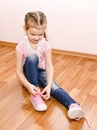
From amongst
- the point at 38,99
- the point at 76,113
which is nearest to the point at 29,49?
the point at 38,99

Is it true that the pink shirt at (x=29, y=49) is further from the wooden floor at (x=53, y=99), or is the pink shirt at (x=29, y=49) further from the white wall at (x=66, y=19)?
the white wall at (x=66, y=19)

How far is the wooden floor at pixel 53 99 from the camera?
1.31 m

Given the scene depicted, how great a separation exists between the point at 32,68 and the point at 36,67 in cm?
4

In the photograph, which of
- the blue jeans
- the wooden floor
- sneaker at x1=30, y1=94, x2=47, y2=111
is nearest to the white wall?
the wooden floor

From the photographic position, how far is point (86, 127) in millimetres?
1282

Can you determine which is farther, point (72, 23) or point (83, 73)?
point (72, 23)

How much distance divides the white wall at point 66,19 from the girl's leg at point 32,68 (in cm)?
94

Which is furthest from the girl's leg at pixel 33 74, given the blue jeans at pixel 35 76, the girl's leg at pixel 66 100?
the girl's leg at pixel 66 100

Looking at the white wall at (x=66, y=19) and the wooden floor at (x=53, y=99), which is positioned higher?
the white wall at (x=66, y=19)

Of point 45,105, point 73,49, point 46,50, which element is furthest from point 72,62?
point 45,105

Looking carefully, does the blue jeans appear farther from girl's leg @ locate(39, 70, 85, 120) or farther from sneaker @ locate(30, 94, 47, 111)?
sneaker @ locate(30, 94, 47, 111)

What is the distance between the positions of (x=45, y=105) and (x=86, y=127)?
0.31 metres

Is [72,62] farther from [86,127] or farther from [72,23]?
[86,127]

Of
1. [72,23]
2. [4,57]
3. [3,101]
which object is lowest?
[4,57]
